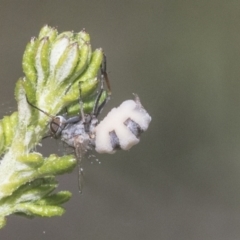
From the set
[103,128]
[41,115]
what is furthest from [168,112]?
[41,115]

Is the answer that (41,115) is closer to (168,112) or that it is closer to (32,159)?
(32,159)

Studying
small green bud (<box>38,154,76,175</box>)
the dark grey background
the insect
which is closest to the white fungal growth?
the insect

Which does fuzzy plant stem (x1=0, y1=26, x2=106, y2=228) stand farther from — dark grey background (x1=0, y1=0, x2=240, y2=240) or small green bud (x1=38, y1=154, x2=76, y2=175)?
dark grey background (x1=0, y1=0, x2=240, y2=240)

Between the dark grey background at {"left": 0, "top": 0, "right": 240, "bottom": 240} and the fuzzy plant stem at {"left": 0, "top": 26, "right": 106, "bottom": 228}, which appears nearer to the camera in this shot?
the fuzzy plant stem at {"left": 0, "top": 26, "right": 106, "bottom": 228}

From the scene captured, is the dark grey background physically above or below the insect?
above

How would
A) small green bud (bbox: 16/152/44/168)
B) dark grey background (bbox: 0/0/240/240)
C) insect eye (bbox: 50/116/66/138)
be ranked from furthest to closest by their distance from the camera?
dark grey background (bbox: 0/0/240/240) < insect eye (bbox: 50/116/66/138) < small green bud (bbox: 16/152/44/168)

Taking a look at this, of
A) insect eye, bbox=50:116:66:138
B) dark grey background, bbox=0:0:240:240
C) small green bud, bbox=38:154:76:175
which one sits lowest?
small green bud, bbox=38:154:76:175

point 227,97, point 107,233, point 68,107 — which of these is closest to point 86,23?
point 227,97

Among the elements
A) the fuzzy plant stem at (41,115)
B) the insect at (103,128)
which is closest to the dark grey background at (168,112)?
the insect at (103,128)
